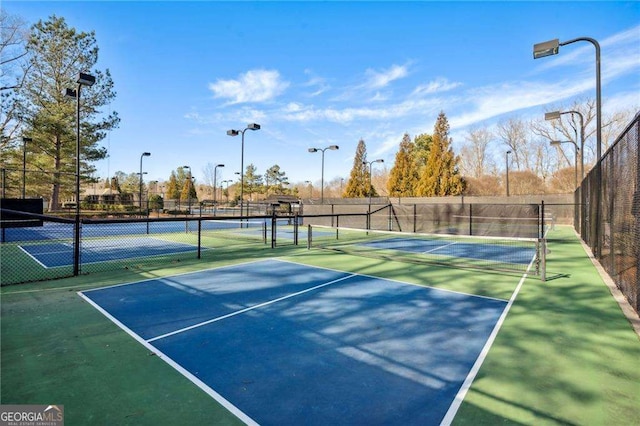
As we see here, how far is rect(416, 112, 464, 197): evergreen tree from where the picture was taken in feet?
131

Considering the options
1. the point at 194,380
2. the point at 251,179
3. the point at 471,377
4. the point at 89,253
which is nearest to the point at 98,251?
the point at 89,253

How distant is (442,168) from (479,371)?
39821 mm

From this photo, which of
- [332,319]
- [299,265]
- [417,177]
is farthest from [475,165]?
[332,319]

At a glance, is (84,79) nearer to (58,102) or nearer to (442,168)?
(58,102)

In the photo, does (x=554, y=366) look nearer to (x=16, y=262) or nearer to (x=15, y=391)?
(x=15, y=391)

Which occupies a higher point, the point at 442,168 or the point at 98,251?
the point at 442,168

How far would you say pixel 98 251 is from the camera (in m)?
12.0

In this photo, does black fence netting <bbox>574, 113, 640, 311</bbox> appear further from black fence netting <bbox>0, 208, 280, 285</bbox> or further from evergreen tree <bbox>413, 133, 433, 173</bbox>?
evergreen tree <bbox>413, 133, 433, 173</bbox>

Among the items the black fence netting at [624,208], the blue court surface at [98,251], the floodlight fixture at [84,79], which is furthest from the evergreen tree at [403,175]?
the floodlight fixture at [84,79]

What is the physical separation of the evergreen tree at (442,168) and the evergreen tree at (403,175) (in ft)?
18.4

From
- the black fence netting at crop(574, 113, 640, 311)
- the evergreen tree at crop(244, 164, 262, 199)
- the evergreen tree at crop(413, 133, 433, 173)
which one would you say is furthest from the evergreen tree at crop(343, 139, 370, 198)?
the black fence netting at crop(574, 113, 640, 311)

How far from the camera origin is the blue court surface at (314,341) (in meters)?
2.94

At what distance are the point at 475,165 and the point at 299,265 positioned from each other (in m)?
52.1

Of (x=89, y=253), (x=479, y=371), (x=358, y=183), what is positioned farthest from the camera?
(x=358, y=183)
